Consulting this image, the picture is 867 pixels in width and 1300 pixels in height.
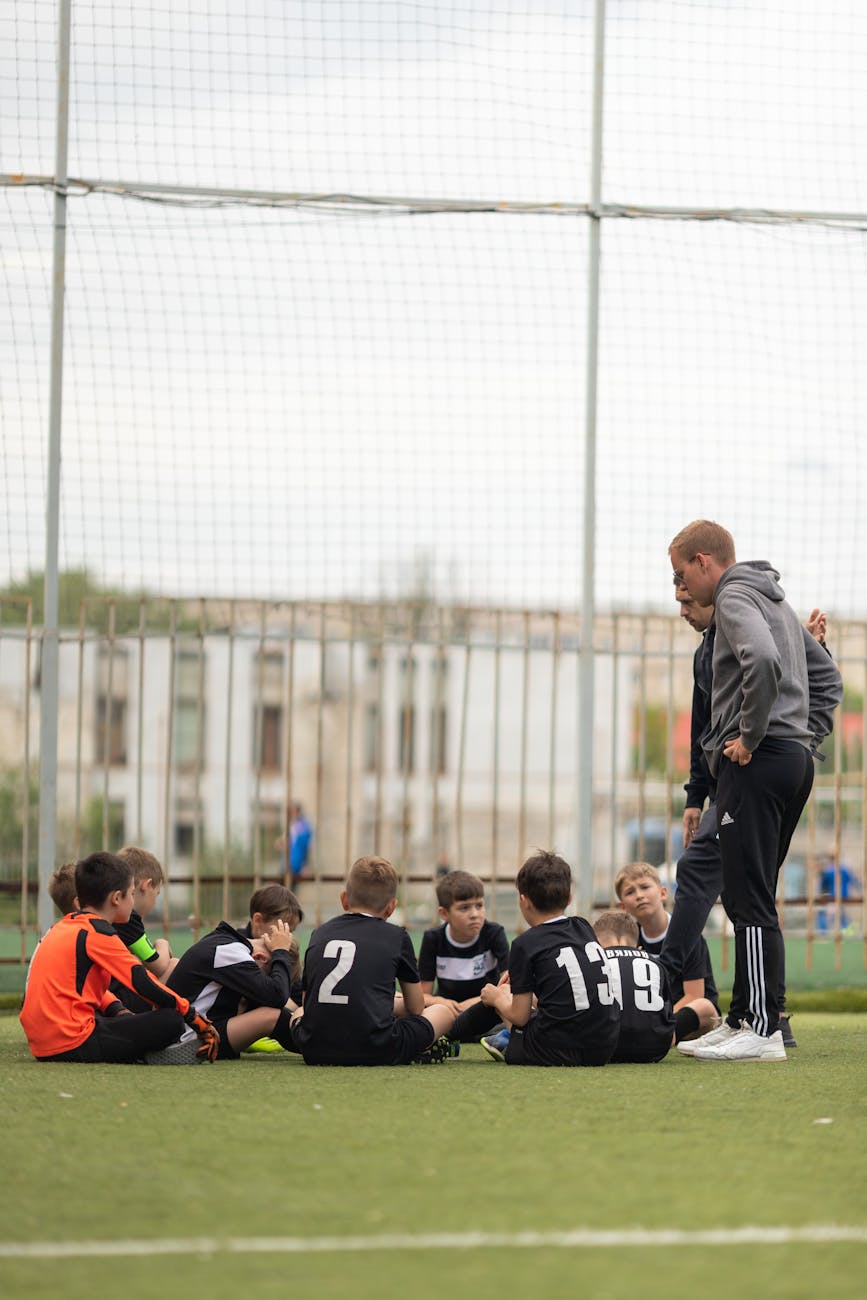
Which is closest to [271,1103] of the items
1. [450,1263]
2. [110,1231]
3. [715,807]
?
[110,1231]

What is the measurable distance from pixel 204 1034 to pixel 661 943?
1.92m

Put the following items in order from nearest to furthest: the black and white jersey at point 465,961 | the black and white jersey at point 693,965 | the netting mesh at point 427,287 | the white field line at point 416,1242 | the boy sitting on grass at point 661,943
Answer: the white field line at point 416,1242 → the boy sitting on grass at point 661,943 → the black and white jersey at point 693,965 → the black and white jersey at point 465,961 → the netting mesh at point 427,287

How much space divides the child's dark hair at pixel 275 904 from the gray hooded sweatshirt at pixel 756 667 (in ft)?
5.12

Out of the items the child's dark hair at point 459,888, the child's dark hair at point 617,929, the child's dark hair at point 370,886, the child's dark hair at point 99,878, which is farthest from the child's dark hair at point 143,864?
the child's dark hair at point 617,929

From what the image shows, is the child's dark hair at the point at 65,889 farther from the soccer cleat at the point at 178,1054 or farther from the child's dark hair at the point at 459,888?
the child's dark hair at the point at 459,888

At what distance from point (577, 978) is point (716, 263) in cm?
467

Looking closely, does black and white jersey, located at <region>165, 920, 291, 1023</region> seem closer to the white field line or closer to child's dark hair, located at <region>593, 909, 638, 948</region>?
child's dark hair, located at <region>593, 909, 638, 948</region>

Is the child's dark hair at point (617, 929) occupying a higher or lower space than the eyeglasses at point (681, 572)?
lower

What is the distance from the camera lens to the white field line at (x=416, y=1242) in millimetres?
2479

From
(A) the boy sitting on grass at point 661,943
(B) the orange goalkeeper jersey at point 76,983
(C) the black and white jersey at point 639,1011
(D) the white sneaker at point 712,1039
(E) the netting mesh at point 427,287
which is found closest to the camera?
(B) the orange goalkeeper jersey at point 76,983

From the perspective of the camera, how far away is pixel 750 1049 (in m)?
5.22

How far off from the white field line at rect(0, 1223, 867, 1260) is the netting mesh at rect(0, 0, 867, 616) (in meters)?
5.45

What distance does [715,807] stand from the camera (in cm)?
566

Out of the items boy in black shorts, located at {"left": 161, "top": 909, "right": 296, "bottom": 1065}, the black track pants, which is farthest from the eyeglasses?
boy in black shorts, located at {"left": 161, "top": 909, "right": 296, "bottom": 1065}
